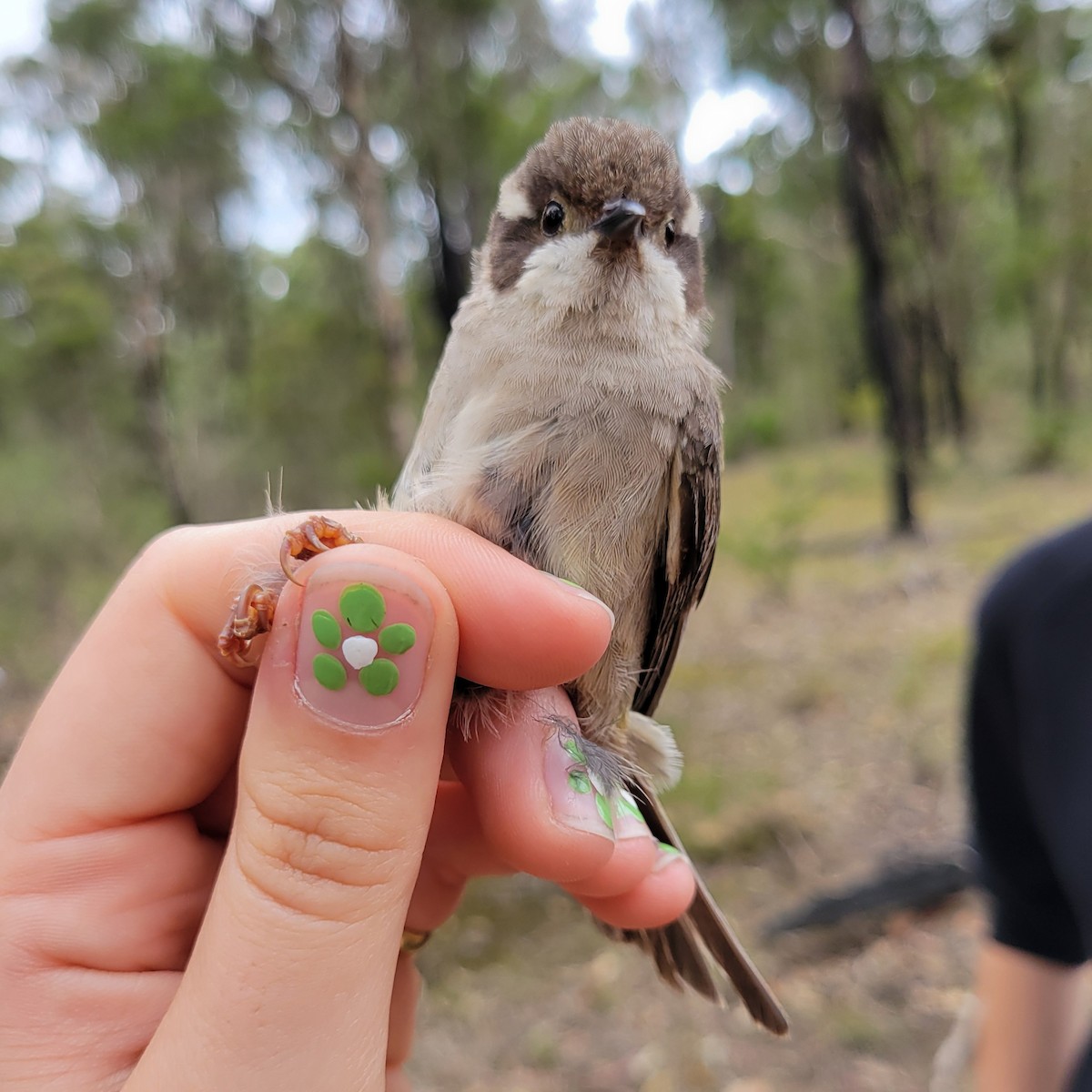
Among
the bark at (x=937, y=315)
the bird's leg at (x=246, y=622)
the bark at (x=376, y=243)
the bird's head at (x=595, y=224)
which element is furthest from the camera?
the bark at (x=937, y=315)

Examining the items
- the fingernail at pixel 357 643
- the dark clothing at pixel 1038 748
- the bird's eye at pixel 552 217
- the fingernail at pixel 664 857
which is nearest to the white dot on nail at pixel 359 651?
the fingernail at pixel 357 643

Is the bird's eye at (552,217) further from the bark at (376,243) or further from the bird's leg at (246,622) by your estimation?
the bark at (376,243)

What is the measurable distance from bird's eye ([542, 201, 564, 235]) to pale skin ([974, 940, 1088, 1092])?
2214 millimetres

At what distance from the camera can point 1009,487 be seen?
12867 mm

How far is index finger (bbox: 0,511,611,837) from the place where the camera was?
1.39 metres

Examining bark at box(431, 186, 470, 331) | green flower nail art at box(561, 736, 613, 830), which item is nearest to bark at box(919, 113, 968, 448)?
bark at box(431, 186, 470, 331)

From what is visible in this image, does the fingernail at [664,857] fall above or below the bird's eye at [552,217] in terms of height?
below

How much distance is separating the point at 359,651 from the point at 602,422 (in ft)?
2.21

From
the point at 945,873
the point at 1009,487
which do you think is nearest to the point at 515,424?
the point at 945,873

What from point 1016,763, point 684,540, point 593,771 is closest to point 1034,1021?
point 1016,763

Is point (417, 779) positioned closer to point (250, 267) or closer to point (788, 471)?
point (788, 471)

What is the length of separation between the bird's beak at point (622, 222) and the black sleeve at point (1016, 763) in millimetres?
1380

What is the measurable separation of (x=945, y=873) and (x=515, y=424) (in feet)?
11.3

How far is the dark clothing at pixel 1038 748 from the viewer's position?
5.89 feet
